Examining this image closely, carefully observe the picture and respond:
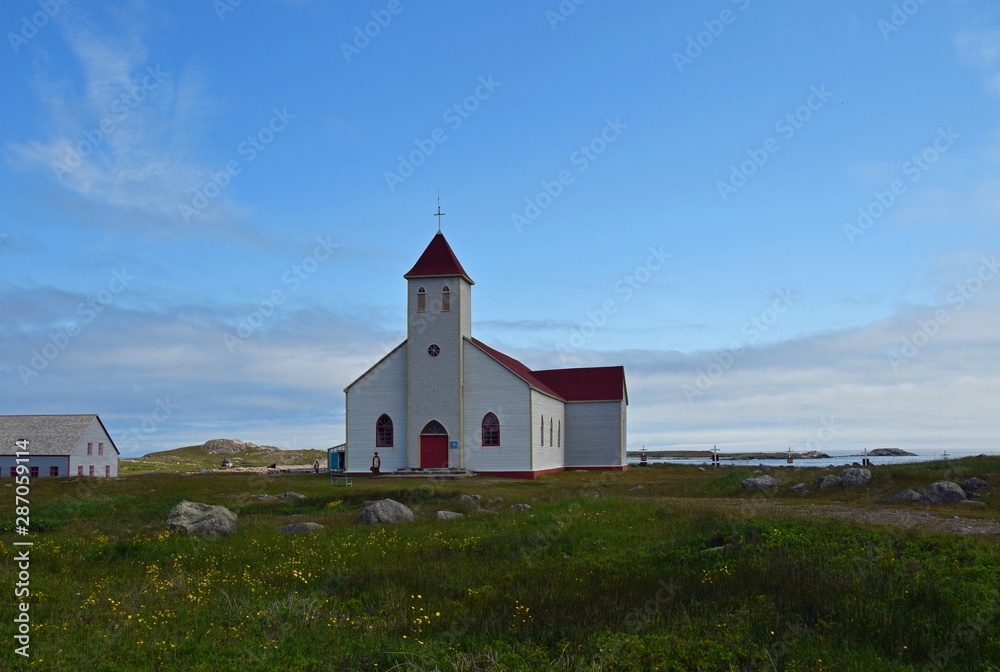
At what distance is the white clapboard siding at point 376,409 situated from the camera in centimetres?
4828

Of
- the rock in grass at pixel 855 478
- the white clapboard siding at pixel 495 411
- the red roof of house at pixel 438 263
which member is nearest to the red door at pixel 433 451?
the white clapboard siding at pixel 495 411

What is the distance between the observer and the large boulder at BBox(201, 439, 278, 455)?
10634 centimetres

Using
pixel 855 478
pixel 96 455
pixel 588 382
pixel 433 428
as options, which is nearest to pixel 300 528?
pixel 855 478

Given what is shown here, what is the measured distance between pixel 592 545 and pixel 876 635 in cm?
672

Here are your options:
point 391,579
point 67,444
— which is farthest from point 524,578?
point 67,444

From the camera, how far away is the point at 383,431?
160 feet

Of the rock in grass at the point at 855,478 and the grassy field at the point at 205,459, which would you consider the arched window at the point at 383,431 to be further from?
the grassy field at the point at 205,459

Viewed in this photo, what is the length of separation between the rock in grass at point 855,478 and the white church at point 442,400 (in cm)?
2231

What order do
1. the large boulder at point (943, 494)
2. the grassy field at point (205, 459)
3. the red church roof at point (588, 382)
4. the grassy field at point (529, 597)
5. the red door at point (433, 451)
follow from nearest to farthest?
the grassy field at point (529, 597) → the large boulder at point (943, 494) → the red door at point (433, 451) → the red church roof at point (588, 382) → the grassy field at point (205, 459)

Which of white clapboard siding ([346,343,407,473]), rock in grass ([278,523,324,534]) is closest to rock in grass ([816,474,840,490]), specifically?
rock in grass ([278,523,324,534])

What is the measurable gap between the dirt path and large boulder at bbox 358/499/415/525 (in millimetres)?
8759

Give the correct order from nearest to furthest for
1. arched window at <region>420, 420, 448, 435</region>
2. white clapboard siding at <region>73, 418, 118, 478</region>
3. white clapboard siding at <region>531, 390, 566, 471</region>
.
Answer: arched window at <region>420, 420, 448, 435</region> → white clapboard siding at <region>531, 390, 566, 471</region> → white clapboard siding at <region>73, 418, 118, 478</region>

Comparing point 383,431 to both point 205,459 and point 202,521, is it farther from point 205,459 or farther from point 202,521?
point 205,459

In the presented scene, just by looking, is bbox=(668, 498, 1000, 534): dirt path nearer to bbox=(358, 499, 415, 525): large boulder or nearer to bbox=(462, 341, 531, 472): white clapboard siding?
bbox=(358, 499, 415, 525): large boulder
